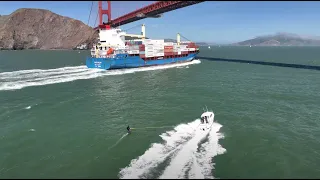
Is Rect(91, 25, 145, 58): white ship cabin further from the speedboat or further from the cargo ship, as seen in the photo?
the speedboat

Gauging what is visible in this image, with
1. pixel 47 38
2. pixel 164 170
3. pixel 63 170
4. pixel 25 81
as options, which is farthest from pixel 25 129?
pixel 47 38

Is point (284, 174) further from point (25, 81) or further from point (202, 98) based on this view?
point (25, 81)

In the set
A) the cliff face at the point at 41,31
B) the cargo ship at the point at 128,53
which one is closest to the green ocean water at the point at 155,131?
the cargo ship at the point at 128,53

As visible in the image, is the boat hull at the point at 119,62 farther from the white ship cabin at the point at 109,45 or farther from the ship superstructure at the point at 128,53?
the white ship cabin at the point at 109,45

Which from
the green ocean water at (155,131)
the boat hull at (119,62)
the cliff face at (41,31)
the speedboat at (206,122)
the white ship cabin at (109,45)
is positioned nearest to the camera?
the green ocean water at (155,131)

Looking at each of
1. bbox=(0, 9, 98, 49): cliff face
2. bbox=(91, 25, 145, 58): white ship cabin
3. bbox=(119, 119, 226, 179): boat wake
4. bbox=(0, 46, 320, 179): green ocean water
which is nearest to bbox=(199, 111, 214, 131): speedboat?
bbox=(119, 119, 226, 179): boat wake
